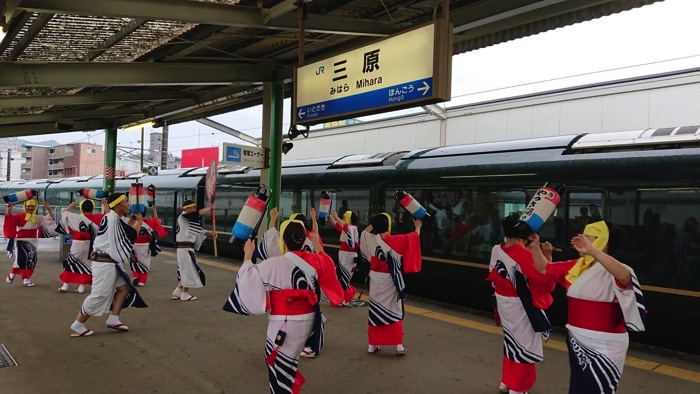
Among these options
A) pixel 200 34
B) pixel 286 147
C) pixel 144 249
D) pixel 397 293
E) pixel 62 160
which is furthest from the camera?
pixel 62 160

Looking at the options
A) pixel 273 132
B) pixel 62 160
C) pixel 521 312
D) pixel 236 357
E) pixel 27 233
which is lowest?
pixel 236 357

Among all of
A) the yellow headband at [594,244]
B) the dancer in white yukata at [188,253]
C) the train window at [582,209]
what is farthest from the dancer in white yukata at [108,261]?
the train window at [582,209]

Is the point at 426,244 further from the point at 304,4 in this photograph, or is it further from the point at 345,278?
the point at 304,4

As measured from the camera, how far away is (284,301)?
335 cm

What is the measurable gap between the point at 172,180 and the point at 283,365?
12.2m

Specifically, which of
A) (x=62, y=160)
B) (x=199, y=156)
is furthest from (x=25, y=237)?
(x=62, y=160)

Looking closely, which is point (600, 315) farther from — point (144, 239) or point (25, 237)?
point (25, 237)

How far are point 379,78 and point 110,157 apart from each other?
12.5 meters

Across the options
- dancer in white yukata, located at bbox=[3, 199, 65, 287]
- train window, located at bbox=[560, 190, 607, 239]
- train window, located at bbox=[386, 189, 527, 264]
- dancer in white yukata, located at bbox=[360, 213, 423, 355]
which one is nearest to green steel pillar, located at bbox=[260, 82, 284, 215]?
train window, located at bbox=[386, 189, 527, 264]

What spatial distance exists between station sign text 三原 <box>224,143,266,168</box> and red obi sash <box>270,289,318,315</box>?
503cm

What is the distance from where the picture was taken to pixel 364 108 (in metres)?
4.97

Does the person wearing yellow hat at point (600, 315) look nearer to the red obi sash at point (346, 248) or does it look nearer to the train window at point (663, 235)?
the train window at point (663, 235)

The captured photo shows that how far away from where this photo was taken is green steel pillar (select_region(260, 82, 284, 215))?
8617 millimetres

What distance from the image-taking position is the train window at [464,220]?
6.79 meters
